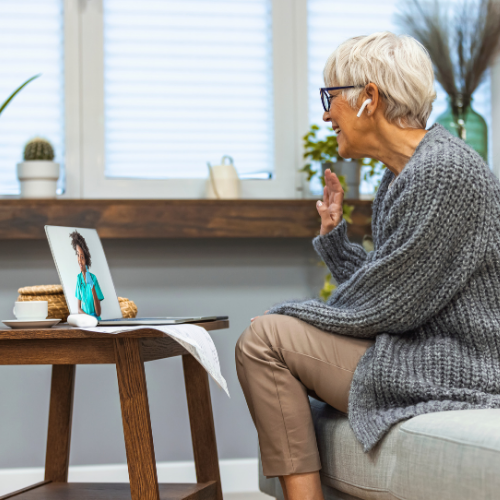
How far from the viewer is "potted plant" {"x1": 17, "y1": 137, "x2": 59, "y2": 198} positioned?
6.57 ft

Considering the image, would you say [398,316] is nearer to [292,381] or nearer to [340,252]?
[292,381]

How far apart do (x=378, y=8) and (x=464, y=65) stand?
0.39 m

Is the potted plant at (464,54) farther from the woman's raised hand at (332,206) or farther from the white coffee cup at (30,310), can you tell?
the white coffee cup at (30,310)

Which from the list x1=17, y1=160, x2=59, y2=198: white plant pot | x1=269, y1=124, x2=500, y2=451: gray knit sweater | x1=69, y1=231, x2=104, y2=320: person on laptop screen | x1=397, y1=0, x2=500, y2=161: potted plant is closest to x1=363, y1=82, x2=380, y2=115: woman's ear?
x1=269, y1=124, x2=500, y2=451: gray knit sweater

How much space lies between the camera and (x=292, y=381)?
1199mm

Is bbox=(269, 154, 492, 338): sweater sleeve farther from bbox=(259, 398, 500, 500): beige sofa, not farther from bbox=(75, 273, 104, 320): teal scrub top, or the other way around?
bbox=(75, 273, 104, 320): teal scrub top

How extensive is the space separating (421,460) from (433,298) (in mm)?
299

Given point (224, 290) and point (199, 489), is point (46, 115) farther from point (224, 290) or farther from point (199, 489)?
point (199, 489)

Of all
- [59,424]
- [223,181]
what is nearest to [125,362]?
[59,424]

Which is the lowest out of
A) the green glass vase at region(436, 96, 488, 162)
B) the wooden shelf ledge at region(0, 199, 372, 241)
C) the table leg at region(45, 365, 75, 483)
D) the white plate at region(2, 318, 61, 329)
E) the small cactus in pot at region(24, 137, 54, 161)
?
the table leg at region(45, 365, 75, 483)

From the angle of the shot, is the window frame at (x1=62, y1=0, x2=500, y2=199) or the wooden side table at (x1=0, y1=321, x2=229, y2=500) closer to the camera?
the wooden side table at (x1=0, y1=321, x2=229, y2=500)

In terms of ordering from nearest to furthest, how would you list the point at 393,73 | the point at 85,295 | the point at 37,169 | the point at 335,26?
1. the point at 393,73
2. the point at 85,295
3. the point at 37,169
4. the point at 335,26

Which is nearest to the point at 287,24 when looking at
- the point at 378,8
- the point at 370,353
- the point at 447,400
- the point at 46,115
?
the point at 378,8

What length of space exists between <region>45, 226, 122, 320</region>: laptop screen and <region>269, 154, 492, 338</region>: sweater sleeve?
59 centimetres
